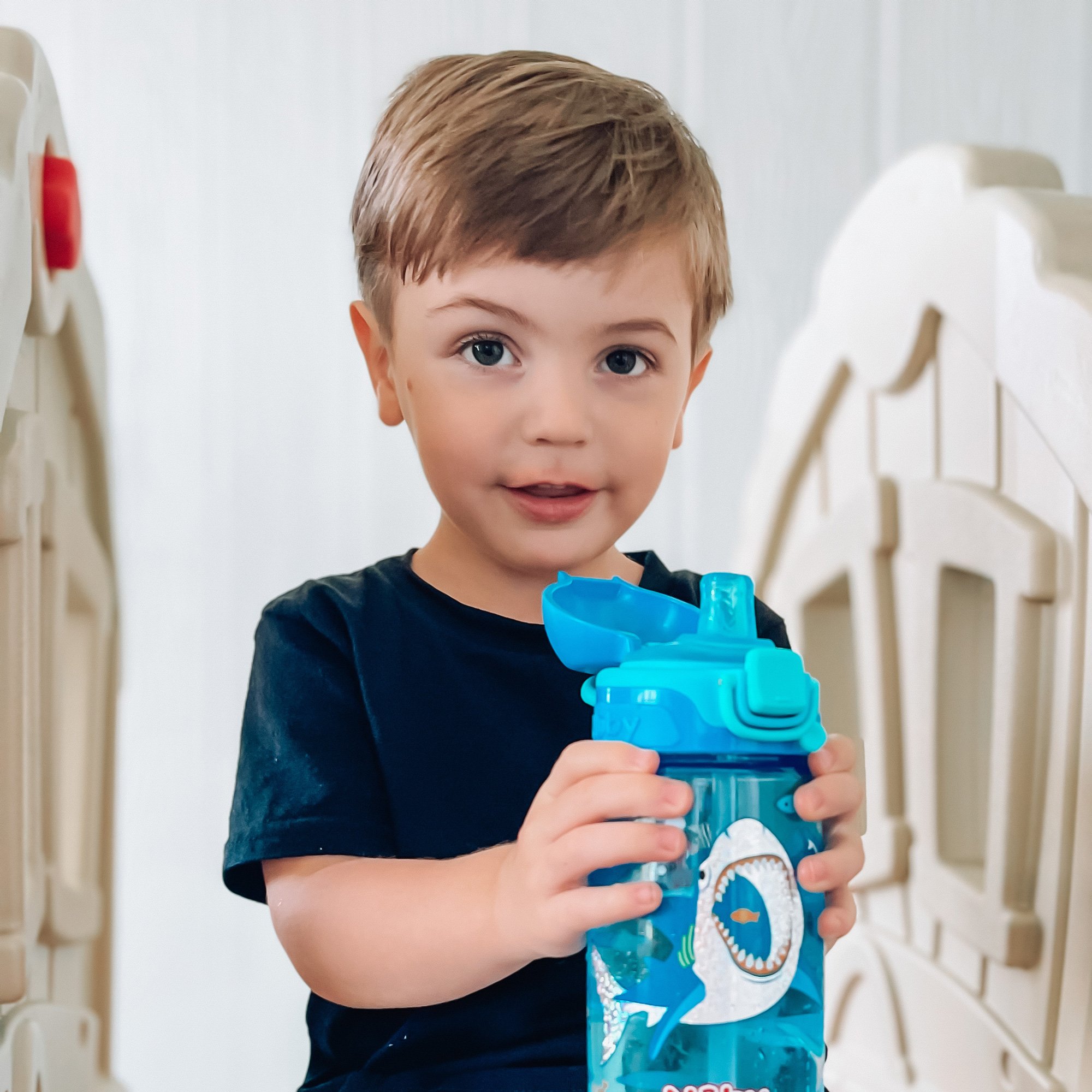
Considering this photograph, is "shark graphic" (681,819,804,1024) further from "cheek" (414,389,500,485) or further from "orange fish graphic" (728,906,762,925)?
"cheek" (414,389,500,485)

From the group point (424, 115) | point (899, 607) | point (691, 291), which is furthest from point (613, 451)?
point (899, 607)

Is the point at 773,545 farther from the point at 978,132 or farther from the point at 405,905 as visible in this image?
the point at 405,905

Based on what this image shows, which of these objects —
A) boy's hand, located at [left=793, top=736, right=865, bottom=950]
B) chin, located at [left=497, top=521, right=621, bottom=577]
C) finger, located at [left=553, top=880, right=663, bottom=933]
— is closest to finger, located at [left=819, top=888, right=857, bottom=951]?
boy's hand, located at [left=793, top=736, right=865, bottom=950]

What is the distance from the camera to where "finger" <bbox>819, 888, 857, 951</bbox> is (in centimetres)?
56

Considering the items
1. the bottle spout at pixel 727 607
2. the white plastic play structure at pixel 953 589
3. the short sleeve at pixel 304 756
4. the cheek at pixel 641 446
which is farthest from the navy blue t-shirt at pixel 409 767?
the white plastic play structure at pixel 953 589

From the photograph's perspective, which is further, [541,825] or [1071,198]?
[1071,198]

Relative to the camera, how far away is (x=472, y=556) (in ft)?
2.49

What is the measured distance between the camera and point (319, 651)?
2.35 ft

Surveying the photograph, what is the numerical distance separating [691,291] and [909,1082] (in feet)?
2.16

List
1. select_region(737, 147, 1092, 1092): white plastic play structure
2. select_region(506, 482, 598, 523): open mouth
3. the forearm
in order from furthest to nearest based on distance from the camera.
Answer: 1. select_region(737, 147, 1092, 1092): white plastic play structure
2. select_region(506, 482, 598, 523): open mouth
3. the forearm

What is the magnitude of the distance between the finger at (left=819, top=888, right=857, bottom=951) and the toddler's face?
230mm

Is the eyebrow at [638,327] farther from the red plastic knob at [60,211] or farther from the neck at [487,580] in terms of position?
the red plastic knob at [60,211]

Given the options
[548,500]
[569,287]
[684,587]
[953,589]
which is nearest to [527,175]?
[569,287]

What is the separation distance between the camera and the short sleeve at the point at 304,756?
0.65 meters
